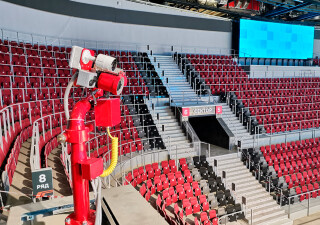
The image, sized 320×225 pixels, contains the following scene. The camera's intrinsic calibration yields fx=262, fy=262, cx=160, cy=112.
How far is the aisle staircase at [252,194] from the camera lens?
8.31 metres

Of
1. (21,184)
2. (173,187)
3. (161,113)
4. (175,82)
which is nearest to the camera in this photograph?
(21,184)

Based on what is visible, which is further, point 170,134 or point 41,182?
point 170,134

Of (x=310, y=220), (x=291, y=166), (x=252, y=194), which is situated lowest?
(x=310, y=220)

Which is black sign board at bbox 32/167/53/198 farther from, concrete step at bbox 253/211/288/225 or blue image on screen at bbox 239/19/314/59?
blue image on screen at bbox 239/19/314/59

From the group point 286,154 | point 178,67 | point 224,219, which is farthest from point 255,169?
point 178,67

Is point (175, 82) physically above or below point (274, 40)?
below

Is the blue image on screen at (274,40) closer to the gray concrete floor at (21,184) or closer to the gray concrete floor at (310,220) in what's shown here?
the gray concrete floor at (310,220)

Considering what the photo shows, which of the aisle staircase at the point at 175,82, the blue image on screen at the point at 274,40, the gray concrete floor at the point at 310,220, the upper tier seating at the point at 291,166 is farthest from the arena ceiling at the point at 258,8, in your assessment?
the gray concrete floor at the point at 310,220

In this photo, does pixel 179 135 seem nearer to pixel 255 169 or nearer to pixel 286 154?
pixel 255 169

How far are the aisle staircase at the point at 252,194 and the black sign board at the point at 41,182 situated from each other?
7.00 metres

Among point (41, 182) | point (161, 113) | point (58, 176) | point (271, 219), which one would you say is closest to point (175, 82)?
point (161, 113)

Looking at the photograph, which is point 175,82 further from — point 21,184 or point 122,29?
point 21,184

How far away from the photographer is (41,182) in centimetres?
283

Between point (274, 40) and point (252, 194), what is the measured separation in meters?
13.0
